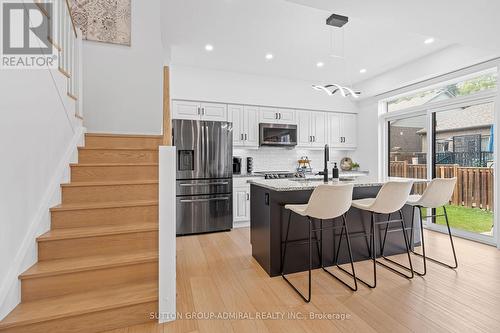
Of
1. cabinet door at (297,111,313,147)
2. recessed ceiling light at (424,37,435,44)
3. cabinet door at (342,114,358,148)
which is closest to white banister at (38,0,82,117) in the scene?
cabinet door at (297,111,313,147)

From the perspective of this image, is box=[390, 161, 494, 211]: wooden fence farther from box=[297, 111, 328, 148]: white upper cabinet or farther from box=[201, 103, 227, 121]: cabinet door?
box=[201, 103, 227, 121]: cabinet door

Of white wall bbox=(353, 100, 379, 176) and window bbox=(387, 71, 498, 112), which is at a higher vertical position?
window bbox=(387, 71, 498, 112)

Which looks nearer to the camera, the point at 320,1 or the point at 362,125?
the point at 320,1

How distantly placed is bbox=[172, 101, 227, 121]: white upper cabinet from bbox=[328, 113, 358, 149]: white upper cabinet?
2.47m

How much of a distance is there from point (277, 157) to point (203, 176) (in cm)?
182

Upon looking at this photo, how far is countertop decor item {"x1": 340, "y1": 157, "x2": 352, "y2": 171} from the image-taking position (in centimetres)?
569

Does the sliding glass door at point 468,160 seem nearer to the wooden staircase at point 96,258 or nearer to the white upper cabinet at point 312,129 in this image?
the white upper cabinet at point 312,129

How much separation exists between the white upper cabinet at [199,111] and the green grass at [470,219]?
412 centimetres

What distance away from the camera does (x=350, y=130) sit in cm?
569

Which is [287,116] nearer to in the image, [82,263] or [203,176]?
[203,176]

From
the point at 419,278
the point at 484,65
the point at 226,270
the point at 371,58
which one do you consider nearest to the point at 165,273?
the point at 226,270

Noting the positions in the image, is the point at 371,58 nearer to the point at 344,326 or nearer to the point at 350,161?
the point at 350,161

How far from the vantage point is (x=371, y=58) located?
410cm

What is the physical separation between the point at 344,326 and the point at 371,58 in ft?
13.0
